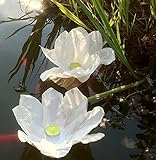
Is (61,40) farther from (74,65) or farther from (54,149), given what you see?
(54,149)

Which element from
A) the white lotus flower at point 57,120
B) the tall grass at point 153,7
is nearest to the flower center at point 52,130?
the white lotus flower at point 57,120

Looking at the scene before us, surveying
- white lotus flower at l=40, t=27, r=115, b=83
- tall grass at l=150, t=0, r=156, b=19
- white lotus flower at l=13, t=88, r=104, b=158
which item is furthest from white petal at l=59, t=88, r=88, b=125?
tall grass at l=150, t=0, r=156, b=19

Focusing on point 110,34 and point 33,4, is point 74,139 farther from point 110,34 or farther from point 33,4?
point 33,4

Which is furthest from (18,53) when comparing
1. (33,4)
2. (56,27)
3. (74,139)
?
(74,139)

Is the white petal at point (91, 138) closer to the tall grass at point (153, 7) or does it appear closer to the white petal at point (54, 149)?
the white petal at point (54, 149)

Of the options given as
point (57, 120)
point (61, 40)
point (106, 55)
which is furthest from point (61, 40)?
point (57, 120)

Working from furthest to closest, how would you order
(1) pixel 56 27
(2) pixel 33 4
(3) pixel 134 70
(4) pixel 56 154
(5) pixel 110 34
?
(2) pixel 33 4, (1) pixel 56 27, (3) pixel 134 70, (5) pixel 110 34, (4) pixel 56 154

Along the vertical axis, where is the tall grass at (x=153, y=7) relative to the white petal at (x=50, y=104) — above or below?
above
